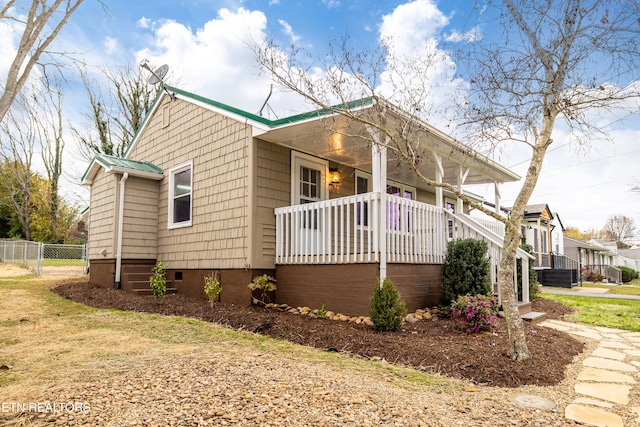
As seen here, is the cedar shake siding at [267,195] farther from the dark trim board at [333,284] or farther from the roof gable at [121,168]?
the roof gable at [121,168]

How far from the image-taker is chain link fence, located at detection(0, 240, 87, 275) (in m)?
14.6

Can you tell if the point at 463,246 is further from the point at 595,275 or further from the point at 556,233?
the point at 556,233

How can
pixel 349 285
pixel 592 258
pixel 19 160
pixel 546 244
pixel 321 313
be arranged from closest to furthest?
pixel 349 285 < pixel 321 313 < pixel 19 160 < pixel 546 244 < pixel 592 258

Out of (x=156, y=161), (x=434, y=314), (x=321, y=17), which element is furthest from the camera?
(x=156, y=161)

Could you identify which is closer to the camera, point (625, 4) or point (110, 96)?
point (625, 4)

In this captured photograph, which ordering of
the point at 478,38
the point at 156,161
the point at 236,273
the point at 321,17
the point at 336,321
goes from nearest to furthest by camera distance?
the point at 478,38, the point at 336,321, the point at 236,273, the point at 321,17, the point at 156,161

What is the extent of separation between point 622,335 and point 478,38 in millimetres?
5208

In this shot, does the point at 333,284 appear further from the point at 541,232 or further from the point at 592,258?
the point at 592,258

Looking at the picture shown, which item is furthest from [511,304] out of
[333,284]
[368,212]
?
[333,284]

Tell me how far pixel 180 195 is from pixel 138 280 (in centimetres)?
210

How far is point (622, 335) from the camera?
21.4 ft

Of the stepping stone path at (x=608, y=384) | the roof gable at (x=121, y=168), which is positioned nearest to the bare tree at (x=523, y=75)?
the stepping stone path at (x=608, y=384)

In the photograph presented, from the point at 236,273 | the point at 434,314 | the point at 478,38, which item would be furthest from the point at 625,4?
the point at 236,273

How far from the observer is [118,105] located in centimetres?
1950
